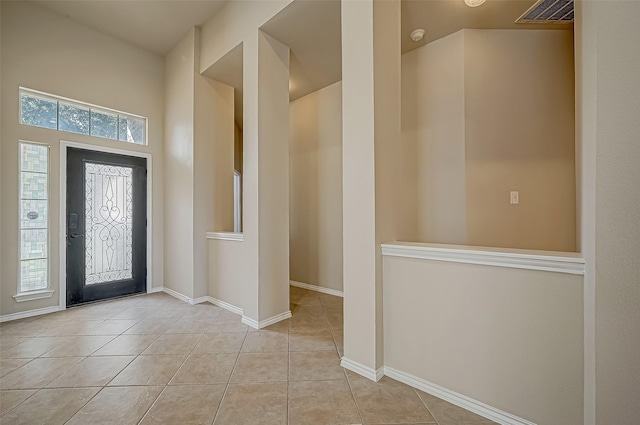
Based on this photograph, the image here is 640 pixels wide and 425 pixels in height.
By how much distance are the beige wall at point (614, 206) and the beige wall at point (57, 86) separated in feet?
15.3

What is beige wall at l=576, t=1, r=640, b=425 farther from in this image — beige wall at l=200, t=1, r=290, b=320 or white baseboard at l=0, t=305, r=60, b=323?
white baseboard at l=0, t=305, r=60, b=323

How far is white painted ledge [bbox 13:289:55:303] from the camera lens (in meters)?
2.89

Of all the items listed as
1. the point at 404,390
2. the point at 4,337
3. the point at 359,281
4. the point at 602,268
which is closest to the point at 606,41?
the point at 602,268

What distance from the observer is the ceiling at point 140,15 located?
3.03m

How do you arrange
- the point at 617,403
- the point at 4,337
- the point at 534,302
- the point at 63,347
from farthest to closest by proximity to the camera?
the point at 4,337 < the point at 63,347 < the point at 534,302 < the point at 617,403

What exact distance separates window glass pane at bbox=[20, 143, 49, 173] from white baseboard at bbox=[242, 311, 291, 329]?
3054 mm

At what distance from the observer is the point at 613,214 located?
3.38 ft

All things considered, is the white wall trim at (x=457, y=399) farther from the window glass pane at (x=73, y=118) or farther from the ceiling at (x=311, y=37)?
the window glass pane at (x=73, y=118)

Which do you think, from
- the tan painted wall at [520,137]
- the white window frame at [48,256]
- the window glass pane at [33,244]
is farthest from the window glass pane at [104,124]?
the tan painted wall at [520,137]

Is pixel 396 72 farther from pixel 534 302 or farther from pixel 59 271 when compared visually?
pixel 59 271

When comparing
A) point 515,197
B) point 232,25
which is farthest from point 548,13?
point 232,25

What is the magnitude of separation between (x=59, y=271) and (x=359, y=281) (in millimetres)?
3752

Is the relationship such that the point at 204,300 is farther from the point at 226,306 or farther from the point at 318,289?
the point at 318,289

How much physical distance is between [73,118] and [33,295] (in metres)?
2.22
